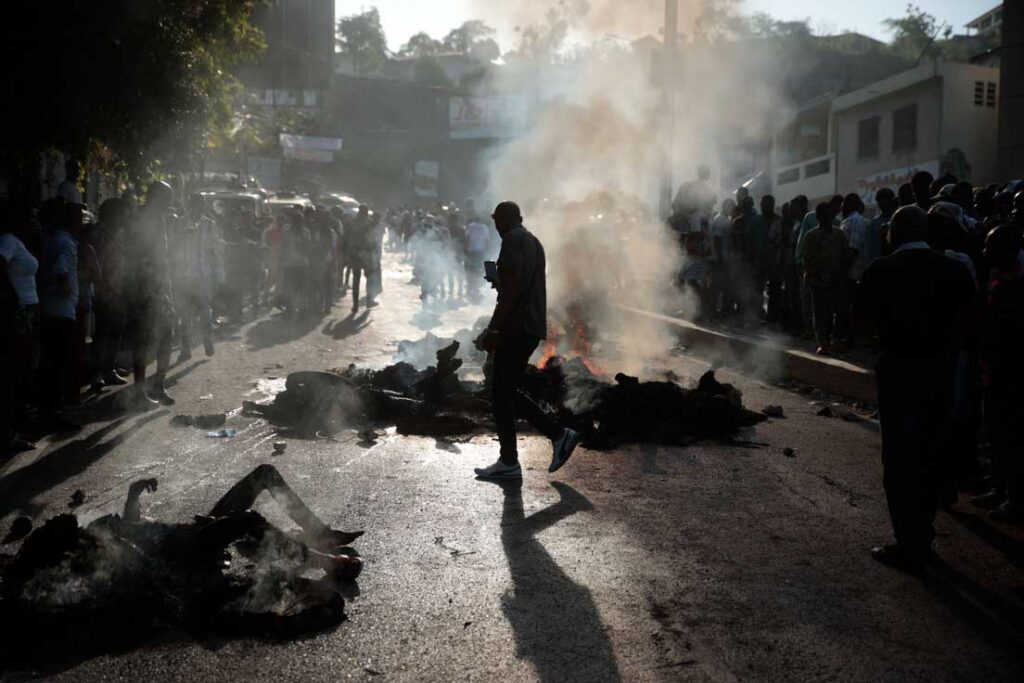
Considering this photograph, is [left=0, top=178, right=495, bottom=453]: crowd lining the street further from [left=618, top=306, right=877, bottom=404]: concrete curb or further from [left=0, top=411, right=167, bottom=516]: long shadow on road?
[left=618, top=306, right=877, bottom=404]: concrete curb

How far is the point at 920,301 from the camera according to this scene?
195 inches

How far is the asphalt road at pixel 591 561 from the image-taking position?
370cm

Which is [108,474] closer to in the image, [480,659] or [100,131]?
[480,659]

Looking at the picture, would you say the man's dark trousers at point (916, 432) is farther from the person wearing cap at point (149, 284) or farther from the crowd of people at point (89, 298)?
the person wearing cap at point (149, 284)

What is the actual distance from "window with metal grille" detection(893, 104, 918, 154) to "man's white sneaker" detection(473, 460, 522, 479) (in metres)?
25.1

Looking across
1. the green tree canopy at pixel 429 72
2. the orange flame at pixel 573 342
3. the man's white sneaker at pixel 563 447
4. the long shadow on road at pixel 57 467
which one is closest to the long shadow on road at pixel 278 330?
the orange flame at pixel 573 342

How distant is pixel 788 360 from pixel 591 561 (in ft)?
26.7

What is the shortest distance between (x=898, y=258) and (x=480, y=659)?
298cm

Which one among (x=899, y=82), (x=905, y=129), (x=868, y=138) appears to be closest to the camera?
(x=899, y=82)

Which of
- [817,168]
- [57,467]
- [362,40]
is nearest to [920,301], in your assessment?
[57,467]

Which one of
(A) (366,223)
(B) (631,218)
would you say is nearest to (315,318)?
(A) (366,223)

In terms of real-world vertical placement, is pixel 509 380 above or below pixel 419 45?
below

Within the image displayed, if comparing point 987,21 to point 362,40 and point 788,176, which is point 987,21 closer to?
point 788,176

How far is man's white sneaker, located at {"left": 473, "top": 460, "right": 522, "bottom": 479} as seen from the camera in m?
6.69
